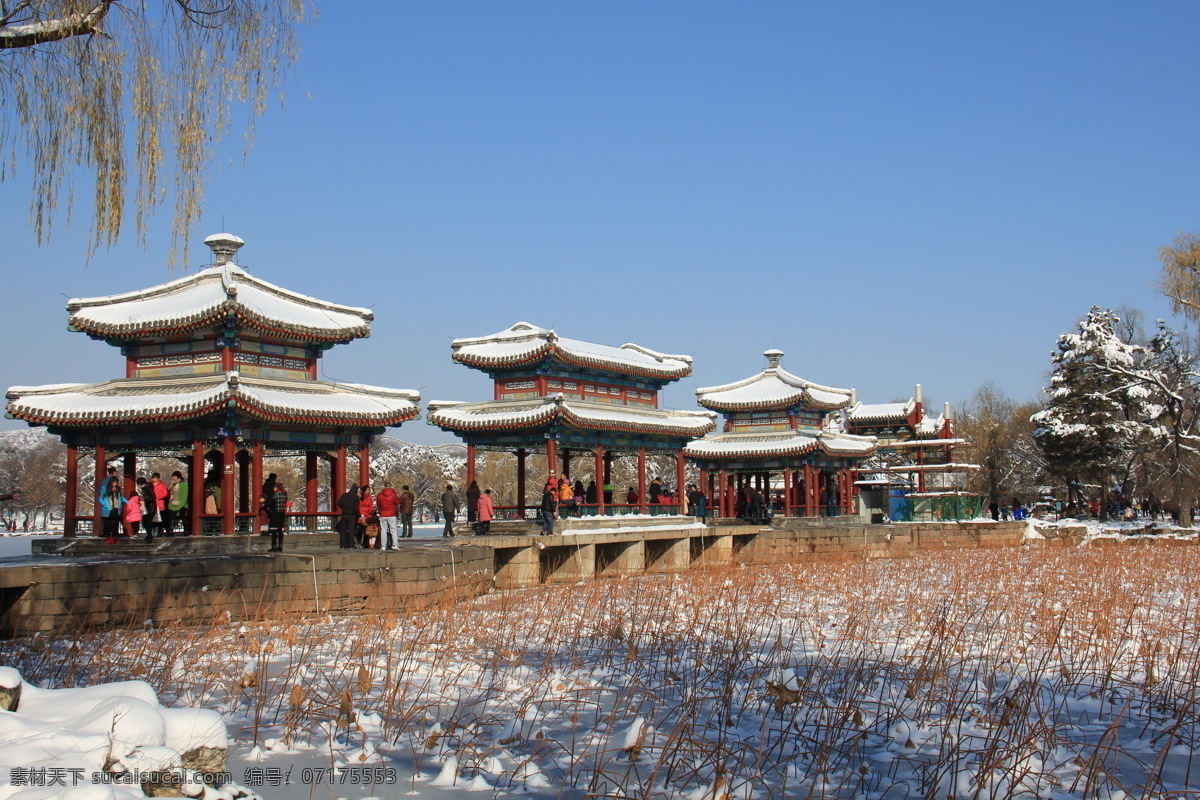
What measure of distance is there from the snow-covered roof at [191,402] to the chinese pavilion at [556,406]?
171 inches

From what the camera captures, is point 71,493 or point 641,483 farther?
point 641,483

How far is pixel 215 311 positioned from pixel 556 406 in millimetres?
8490

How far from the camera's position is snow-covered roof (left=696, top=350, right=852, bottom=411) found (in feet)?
124

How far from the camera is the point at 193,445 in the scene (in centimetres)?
2014

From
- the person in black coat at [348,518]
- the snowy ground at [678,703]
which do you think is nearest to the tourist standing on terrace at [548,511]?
the person in black coat at [348,518]

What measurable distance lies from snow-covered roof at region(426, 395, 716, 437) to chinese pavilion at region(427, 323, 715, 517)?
0.03m

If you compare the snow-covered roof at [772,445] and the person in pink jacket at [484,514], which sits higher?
the snow-covered roof at [772,445]

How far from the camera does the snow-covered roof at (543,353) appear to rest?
26172 mm

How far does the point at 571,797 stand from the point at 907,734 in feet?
7.88

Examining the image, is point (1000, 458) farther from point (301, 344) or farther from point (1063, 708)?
point (1063, 708)

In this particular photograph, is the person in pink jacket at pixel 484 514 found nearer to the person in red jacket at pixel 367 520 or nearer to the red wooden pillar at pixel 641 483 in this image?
the person in red jacket at pixel 367 520

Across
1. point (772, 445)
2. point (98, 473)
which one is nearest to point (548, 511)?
point (98, 473)

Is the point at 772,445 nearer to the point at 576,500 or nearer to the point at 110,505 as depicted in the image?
the point at 576,500

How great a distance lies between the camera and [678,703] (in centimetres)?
753
